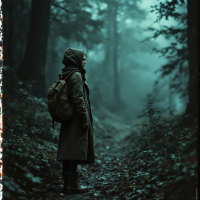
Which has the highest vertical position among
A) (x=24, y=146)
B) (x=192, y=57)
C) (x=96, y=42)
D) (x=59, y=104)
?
(x=96, y=42)

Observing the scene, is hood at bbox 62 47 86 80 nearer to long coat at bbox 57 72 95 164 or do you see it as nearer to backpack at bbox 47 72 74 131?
long coat at bbox 57 72 95 164

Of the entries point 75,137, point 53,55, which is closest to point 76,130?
point 75,137

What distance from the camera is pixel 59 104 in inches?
158

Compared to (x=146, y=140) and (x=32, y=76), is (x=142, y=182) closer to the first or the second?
(x=146, y=140)

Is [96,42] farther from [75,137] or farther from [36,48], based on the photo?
[75,137]

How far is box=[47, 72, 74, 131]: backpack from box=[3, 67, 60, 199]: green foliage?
798 millimetres

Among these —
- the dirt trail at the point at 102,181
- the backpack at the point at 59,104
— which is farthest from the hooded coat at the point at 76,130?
the dirt trail at the point at 102,181

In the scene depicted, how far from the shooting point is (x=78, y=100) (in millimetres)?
4043

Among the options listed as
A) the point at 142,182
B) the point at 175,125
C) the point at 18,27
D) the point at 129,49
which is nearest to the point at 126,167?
the point at 142,182

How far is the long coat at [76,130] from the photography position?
4.06 metres

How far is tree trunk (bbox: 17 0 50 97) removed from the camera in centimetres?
855

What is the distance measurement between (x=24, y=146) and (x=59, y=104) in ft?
4.05

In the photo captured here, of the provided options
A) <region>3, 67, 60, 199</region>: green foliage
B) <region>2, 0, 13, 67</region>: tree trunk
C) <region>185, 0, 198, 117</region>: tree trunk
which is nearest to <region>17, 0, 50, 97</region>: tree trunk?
<region>2, 0, 13, 67</region>: tree trunk

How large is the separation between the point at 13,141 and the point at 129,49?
2542cm
